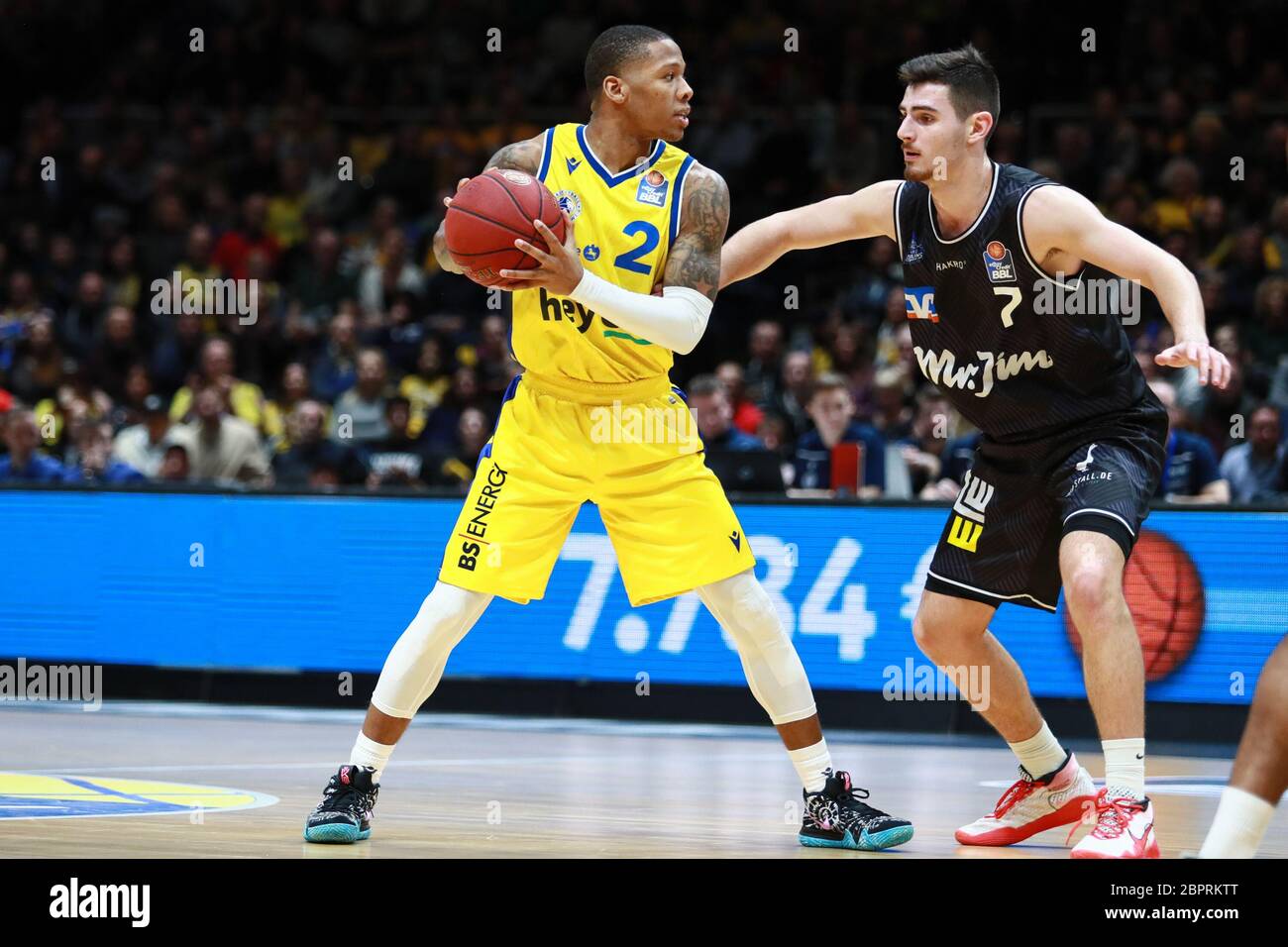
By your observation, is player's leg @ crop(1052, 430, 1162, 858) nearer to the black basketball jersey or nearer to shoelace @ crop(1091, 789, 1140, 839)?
shoelace @ crop(1091, 789, 1140, 839)

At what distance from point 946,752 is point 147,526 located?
15.5ft

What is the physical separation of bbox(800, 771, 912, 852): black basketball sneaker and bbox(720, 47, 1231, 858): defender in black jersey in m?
0.34

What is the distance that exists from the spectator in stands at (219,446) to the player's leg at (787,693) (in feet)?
23.9

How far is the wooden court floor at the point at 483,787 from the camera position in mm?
5395

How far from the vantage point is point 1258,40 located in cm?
1427

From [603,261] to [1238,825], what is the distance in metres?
2.49

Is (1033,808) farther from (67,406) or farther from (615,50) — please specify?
(67,406)

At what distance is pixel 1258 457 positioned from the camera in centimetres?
1099

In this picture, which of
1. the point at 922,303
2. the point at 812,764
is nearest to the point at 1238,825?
the point at 812,764

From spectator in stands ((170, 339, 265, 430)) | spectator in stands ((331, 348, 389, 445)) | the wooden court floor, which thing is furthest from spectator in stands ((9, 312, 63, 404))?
the wooden court floor

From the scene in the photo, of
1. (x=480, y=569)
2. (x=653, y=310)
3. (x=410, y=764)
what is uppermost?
(x=653, y=310)

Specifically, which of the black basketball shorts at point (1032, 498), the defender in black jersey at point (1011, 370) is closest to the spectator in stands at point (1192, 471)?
the defender in black jersey at point (1011, 370)
